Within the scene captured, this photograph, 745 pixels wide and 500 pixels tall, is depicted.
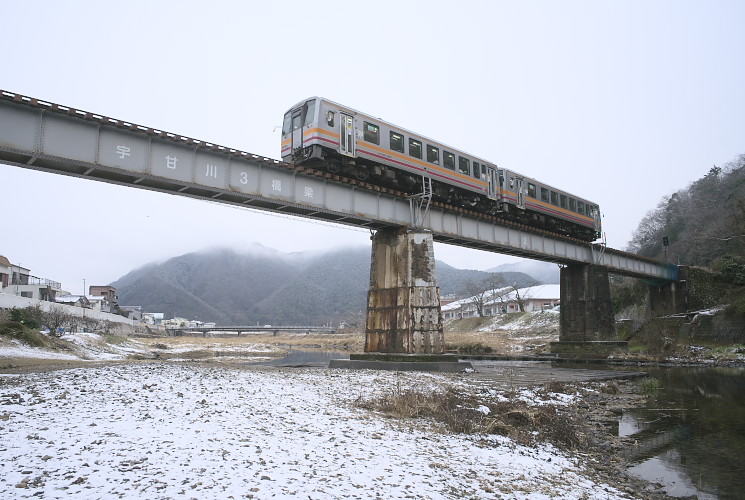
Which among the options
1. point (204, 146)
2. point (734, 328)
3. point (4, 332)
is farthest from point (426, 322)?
point (734, 328)

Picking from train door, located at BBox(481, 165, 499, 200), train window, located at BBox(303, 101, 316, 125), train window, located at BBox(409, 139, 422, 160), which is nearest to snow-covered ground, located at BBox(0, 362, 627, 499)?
train window, located at BBox(303, 101, 316, 125)

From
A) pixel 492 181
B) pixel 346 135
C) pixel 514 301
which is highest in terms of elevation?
pixel 492 181

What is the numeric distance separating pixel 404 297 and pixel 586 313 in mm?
26414

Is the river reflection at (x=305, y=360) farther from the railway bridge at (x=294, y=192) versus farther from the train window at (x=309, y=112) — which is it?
the train window at (x=309, y=112)

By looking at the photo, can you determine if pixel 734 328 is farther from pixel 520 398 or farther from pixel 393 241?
pixel 520 398

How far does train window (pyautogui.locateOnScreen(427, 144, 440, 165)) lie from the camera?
87.8ft

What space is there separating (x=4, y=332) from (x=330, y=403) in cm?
2481

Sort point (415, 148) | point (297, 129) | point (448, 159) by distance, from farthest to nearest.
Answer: point (448, 159), point (415, 148), point (297, 129)

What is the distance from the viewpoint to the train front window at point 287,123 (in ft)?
77.4

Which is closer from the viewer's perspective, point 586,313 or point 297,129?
point 297,129

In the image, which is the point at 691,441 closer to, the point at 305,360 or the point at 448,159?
the point at 448,159

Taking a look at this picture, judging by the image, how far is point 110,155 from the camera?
17.4 metres

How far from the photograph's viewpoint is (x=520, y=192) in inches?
1357

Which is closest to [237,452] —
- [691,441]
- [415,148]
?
[691,441]
